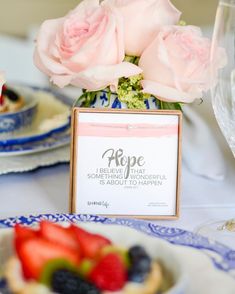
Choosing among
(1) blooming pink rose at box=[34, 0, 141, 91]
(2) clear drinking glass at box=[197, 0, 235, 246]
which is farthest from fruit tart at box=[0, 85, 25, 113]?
(2) clear drinking glass at box=[197, 0, 235, 246]

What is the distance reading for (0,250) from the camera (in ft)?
2.27

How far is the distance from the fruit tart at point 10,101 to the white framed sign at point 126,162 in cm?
49

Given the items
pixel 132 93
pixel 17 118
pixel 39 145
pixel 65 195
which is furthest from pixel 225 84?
pixel 17 118

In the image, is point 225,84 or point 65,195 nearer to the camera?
point 225,84

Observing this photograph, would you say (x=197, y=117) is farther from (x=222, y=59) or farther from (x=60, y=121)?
(x=222, y=59)

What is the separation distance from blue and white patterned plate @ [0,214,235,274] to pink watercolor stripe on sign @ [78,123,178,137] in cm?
13

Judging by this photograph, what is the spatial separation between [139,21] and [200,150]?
1.14 ft

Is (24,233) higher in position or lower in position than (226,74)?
lower

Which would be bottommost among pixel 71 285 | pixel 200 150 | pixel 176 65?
pixel 71 285

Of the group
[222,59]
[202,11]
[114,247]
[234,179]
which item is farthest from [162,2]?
[202,11]

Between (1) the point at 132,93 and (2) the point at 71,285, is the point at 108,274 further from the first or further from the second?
(1) the point at 132,93

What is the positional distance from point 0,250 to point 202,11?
2468 millimetres

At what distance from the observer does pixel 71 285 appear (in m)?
0.57

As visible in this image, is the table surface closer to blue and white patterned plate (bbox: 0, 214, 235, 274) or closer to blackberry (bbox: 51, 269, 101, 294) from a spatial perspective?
blue and white patterned plate (bbox: 0, 214, 235, 274)
